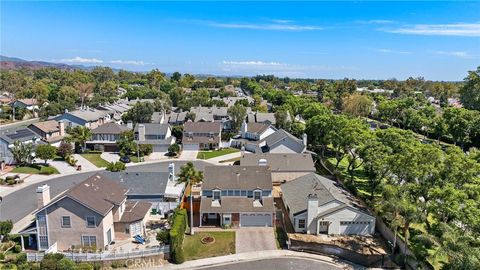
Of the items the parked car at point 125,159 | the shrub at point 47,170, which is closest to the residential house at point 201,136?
the parked car at point 125,159

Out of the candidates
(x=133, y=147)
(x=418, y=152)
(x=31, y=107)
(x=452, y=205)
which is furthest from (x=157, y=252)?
(x=31, y=107)

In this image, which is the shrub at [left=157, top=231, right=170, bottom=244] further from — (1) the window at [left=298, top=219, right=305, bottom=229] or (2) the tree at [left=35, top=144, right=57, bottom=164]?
(2) the tree at [left=35, top=144, right=57, bottom=164]

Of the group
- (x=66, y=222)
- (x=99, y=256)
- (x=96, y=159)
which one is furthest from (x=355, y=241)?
(x=96, y=159)

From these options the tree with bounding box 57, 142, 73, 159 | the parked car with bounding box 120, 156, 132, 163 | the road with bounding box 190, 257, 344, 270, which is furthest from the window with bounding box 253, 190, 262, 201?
the tree with bounding box 57, 142, 73, 159

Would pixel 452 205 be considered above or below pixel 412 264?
above

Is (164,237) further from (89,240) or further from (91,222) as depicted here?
(89,240)

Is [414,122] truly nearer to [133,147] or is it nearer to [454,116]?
[454,116]
